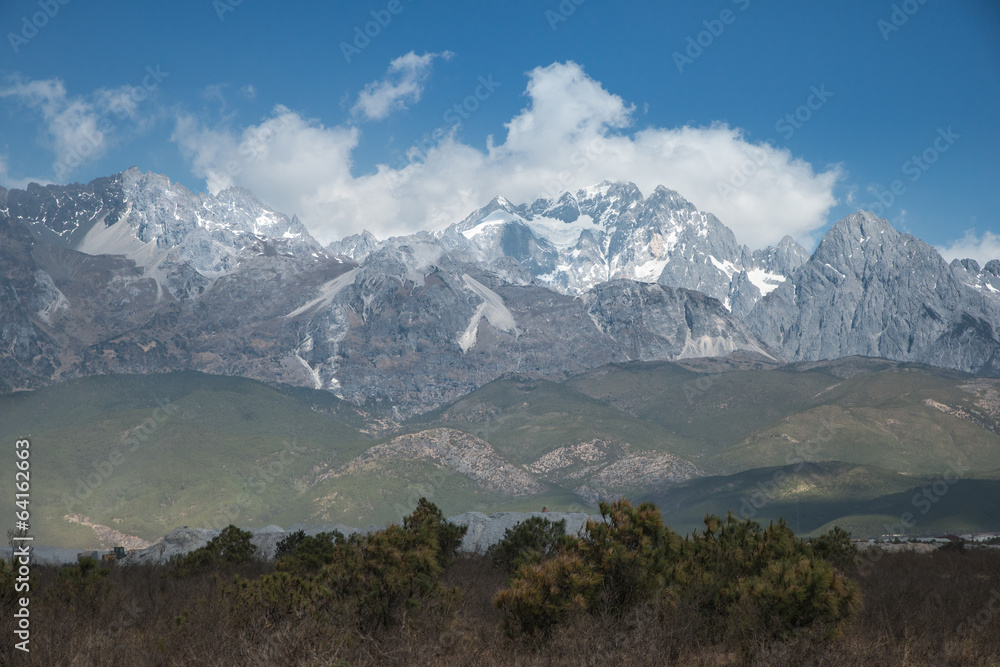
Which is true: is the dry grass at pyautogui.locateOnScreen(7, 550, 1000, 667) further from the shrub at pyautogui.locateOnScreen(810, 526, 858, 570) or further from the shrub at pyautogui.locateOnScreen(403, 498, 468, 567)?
the shrub at pyautogui.locateOnScreen(810, 526, 858, 570)

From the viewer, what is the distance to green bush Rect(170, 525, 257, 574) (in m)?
69.3

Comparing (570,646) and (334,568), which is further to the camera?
(334,568)

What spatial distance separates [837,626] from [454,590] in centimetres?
1410

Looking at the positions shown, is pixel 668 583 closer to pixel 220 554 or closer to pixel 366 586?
pixel 366 586

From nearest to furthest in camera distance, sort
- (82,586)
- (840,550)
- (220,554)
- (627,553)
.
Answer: (627,553)
(82,586)
(840,550)
(220,554)

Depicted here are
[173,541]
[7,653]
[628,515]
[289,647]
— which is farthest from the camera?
[173,541]

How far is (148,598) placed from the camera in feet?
155

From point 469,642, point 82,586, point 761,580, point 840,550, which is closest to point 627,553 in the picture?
point 761,580

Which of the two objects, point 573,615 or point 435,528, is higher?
point 435,528

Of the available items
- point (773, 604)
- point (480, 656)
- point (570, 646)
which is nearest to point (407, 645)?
point (480, 656)

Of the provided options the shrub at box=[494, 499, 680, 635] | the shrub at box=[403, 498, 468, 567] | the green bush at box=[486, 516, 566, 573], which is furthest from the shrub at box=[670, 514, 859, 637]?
the green bush at box=[486, 516, 566, 573]

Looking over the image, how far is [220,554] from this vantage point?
240ft

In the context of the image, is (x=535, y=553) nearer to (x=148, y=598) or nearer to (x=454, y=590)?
(x=454, y=590)

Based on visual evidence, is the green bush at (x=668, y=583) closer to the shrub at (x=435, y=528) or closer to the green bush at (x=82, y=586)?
the shrub at (x=435, y=528)
